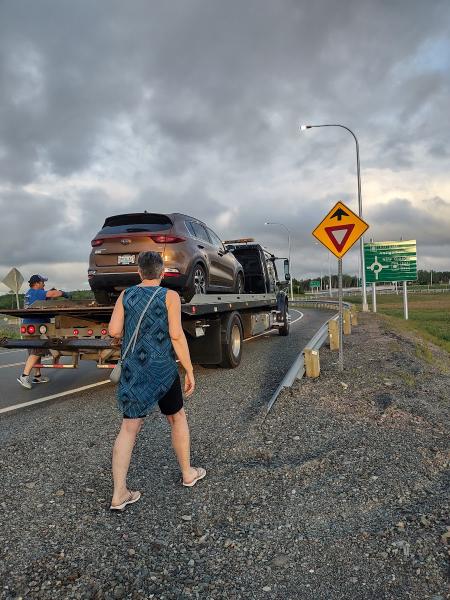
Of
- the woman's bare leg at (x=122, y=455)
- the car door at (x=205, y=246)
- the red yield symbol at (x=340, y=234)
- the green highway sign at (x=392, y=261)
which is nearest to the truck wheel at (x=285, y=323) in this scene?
the car door at (x=205, y=246)

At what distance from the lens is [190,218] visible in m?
8.09

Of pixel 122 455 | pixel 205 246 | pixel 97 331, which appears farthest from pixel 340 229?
pixel 122 455

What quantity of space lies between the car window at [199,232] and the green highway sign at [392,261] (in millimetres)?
19405

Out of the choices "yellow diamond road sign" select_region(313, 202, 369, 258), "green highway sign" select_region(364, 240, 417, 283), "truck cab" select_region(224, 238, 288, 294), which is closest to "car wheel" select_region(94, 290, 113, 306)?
"yellow diamond road sign" select_region(313, 202, 369, 258)

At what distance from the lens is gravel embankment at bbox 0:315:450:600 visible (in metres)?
2.41

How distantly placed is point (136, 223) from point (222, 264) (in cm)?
270

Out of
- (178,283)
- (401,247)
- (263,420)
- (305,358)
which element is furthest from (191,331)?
(401,247)

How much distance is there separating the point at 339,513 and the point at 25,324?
566 centimetres

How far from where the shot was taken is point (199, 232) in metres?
8.36

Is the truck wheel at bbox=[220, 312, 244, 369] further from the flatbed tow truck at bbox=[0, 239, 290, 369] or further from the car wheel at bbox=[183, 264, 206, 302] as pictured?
the car wheel at bbox=[183, 264, 206, 302]

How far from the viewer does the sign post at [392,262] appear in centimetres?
2600

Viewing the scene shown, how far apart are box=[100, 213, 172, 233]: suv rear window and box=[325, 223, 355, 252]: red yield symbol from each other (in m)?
2.81

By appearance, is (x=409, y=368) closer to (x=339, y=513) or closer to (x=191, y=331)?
(x=191, y=331)

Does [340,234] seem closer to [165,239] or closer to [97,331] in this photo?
[165,239]
